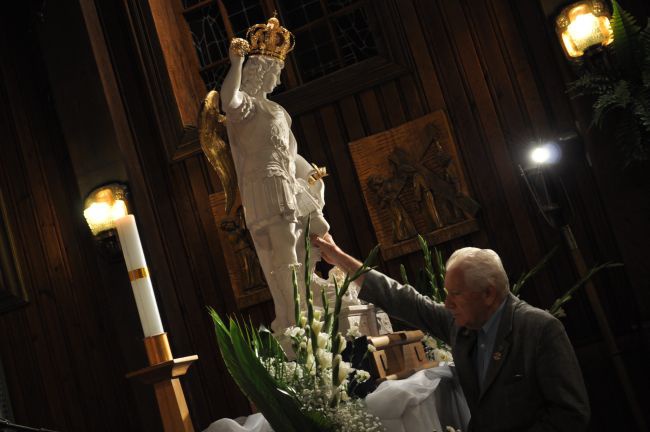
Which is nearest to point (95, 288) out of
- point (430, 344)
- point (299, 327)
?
point (430, 344)

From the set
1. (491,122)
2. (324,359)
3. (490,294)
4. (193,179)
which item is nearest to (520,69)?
(491,122)

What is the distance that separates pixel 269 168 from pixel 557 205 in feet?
6.94

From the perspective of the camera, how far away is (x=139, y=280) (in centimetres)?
229

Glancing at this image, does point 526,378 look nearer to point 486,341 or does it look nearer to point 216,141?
point 486,341

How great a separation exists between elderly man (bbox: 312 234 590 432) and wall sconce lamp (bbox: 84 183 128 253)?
376 cm

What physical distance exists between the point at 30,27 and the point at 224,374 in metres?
3.00

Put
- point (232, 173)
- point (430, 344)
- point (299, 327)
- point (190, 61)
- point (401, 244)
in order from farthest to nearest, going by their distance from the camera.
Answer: point (190, 61), point (401, 244), point (232, 173), point (430, 344), point (299, 327)

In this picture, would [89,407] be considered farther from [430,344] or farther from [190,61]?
[430,344]

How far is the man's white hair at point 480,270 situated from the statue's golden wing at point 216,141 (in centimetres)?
194

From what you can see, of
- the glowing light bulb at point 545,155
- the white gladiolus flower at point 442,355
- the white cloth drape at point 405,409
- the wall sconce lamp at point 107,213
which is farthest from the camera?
the wall sconce lamp at point 107,213

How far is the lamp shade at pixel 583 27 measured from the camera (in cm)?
519

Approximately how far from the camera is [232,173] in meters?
4.18

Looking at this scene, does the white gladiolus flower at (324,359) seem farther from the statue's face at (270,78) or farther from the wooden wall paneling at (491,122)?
the wooden wall paneling at (491,122)

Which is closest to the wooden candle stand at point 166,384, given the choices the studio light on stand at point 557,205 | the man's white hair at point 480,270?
the man's white hair at point 480,270
